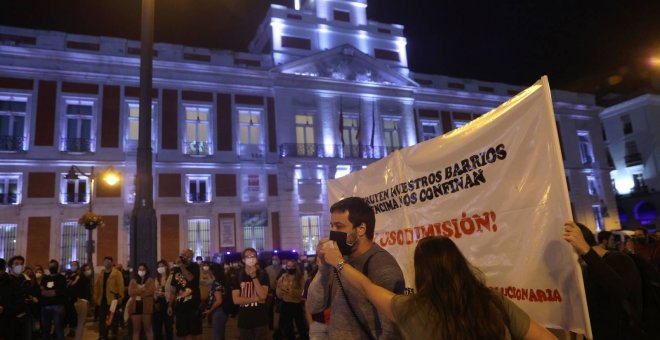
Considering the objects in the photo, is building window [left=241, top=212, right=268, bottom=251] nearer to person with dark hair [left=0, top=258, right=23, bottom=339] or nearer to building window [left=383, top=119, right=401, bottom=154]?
building window [left=383, top=119, right=401, bottom=154]

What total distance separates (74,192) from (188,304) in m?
16.8

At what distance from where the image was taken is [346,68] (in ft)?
90.4

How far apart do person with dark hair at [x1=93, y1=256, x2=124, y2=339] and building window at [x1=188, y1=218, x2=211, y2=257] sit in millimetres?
12202

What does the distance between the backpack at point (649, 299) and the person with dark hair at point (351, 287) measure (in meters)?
1.93

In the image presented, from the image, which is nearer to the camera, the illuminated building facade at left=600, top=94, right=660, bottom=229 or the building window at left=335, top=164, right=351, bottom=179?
the building window at left=335, top=164, right=351, bottom=179

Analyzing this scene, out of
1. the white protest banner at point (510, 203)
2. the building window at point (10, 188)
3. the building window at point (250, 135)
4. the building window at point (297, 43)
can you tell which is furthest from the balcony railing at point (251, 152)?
the white protest banner at point (510, 203)

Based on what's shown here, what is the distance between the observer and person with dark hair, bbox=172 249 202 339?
764cm

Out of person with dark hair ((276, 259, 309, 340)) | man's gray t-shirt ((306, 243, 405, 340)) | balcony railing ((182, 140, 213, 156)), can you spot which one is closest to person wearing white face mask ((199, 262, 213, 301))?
person with dark hair ((276, 259, 309, 340))

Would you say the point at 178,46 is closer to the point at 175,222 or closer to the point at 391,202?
the point at 175,222

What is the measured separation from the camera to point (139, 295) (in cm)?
876

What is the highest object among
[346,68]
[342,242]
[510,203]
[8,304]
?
[346,68]

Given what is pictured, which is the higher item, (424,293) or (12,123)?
(12,123)

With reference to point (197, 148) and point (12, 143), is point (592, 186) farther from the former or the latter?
point (12, 143)

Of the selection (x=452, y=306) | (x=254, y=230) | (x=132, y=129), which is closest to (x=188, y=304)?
(x=452, y=306)
